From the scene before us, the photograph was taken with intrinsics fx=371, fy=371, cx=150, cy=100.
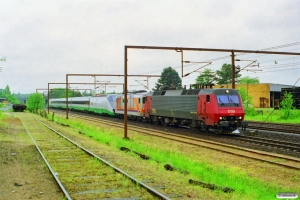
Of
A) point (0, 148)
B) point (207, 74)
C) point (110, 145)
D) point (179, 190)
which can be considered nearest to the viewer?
point (179, 190)

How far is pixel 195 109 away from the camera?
85.6 feet

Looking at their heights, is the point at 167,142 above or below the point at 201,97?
below

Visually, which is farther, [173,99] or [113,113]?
[113,113]

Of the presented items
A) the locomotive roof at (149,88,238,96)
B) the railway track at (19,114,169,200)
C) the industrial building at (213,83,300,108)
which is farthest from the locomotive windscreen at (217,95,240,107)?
the industrial building at (213,83,300,108)

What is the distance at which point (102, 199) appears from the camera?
801 centimetres

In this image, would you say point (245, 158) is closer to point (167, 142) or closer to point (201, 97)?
point (167, 142)

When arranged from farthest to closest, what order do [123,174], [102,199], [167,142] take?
[167,142], [123,174], [102,199]

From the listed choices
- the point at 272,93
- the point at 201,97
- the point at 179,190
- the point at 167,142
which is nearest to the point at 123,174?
the point at 179,190

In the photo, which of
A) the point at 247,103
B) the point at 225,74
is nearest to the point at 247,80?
the point at 225,74

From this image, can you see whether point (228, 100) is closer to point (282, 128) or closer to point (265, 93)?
point (282, 128)

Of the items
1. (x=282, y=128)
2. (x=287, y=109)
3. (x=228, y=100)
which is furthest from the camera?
(x=287, y=109)

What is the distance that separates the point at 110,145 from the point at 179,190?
11.0 metres

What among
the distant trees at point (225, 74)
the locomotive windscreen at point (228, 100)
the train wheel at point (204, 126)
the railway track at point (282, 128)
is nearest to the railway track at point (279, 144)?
the locomotive windscreen at point (228, 100)

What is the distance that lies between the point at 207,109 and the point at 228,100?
1474mm
